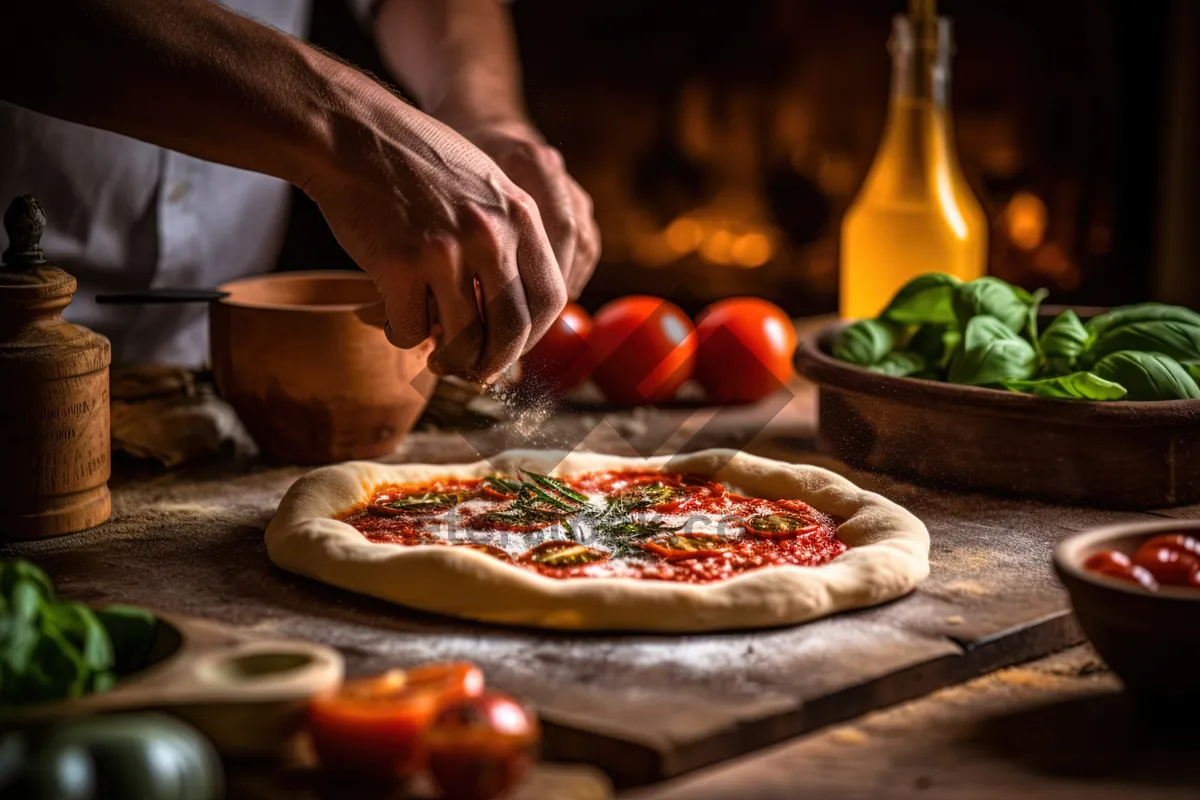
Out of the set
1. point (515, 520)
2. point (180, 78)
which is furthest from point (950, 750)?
point (180, 78)

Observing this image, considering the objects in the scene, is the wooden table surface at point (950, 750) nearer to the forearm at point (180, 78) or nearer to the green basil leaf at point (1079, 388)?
the green basil leaf at point (1079, 388)

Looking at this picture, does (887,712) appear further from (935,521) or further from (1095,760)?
(935,521)

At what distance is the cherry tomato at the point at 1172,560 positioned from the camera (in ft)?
4.54

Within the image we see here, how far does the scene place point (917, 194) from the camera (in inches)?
118

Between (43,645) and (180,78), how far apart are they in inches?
36.9

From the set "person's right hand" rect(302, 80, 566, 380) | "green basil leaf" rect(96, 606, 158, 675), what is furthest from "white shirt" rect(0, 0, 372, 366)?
"green basil leaf" rect(96, 606, 158, 675)

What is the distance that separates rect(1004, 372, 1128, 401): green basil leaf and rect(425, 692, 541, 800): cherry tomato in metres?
1.33

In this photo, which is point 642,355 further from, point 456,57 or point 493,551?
point 493,551

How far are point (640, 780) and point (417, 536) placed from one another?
740mm

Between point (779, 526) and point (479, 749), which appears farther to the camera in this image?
point (779, 526)

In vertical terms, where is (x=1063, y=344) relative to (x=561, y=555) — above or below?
above

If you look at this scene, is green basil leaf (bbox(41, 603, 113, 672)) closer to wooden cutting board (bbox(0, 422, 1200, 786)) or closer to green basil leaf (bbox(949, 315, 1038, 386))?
wooden cutting board (bbox(0, 422, 1200, 786))

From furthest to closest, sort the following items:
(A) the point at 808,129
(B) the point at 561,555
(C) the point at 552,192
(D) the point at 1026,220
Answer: (A) the point at 808,129 → (D) the point at 1026,220 → (C) the point at 552,192 → (B) the point at 561,555

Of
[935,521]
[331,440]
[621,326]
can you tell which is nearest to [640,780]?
[935,521]
